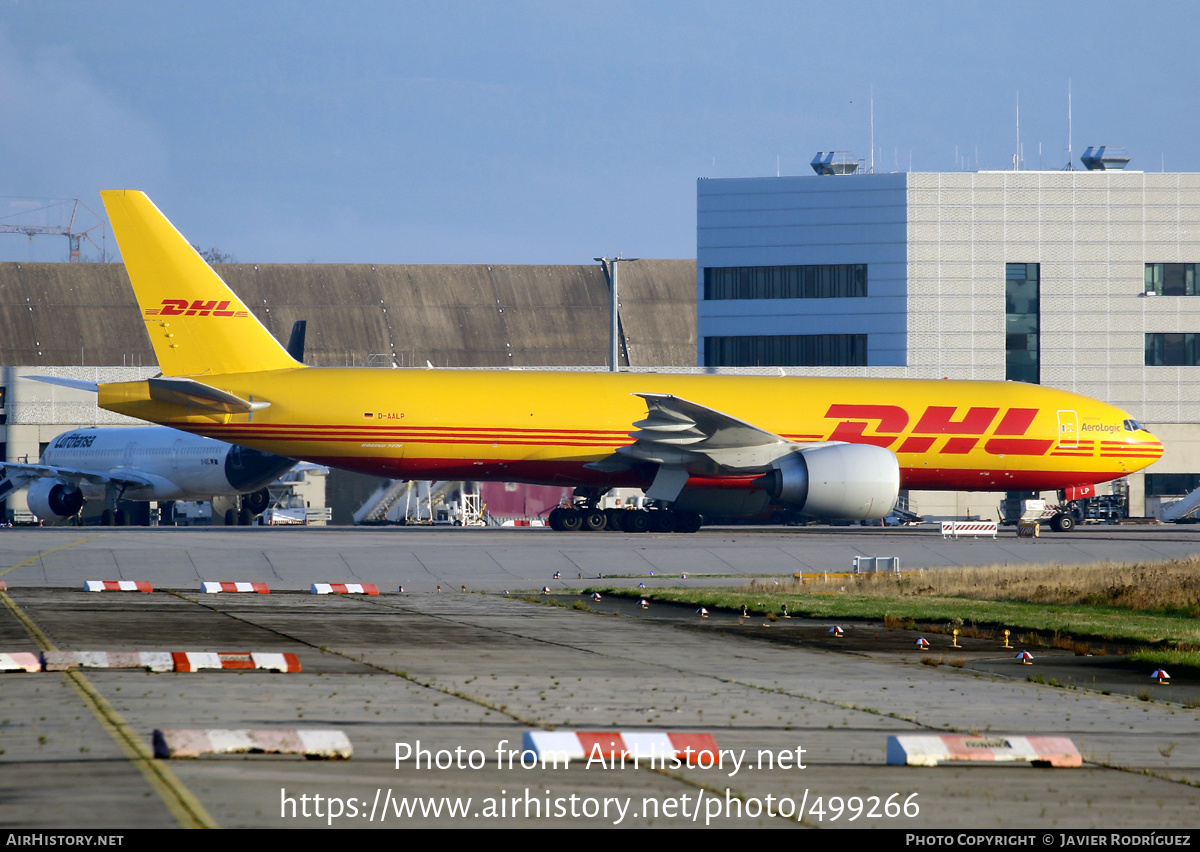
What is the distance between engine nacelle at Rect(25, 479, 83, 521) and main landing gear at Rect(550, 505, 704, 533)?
69.7 feet

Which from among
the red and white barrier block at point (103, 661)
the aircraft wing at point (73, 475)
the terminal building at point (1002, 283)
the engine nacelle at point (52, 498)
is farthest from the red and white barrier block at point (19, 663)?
the terminal building at point (1002, 283)

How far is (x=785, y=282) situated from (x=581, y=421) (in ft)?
113

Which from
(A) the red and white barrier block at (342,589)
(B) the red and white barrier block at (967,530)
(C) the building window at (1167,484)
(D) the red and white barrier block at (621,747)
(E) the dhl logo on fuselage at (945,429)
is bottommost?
(C) the building window at (1167,484)

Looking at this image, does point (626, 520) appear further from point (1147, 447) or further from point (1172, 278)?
point (1172, 278)

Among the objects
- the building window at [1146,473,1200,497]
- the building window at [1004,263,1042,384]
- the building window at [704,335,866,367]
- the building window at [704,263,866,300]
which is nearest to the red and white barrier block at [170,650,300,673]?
the building window at [704,335,866,367]

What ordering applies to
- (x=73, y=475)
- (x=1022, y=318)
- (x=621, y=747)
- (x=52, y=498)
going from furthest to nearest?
(x=1022, y=318)
(x=52, y=498)
(x=73, y=475)
(x=621, y=747)

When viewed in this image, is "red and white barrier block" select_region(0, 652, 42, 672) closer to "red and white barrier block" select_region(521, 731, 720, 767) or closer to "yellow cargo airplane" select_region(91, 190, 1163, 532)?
"red and white barrier block" select_region(521, 731, 720, 767)

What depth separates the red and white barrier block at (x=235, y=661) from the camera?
1077 centimetres

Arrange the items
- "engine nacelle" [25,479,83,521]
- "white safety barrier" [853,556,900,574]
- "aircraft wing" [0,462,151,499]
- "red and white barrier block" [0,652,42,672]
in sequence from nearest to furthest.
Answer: "red and white barrier block" [0,652,42,672], "white safety barrier" [853,556,900,574], "aircraft wing" [0,462,151,499], "engine nacelle" [25,479,83,521]

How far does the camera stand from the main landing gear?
37.0 meters

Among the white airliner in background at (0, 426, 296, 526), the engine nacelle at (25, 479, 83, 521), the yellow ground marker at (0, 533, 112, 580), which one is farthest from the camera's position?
the engine nacelle at (25, 479, 83, 521)

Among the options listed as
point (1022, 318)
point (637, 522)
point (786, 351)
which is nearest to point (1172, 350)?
point (1022, 318)

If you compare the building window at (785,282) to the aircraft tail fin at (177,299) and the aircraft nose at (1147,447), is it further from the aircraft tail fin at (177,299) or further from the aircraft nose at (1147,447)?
the aircraft tail fin at (177,299)

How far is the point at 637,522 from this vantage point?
122 ft
